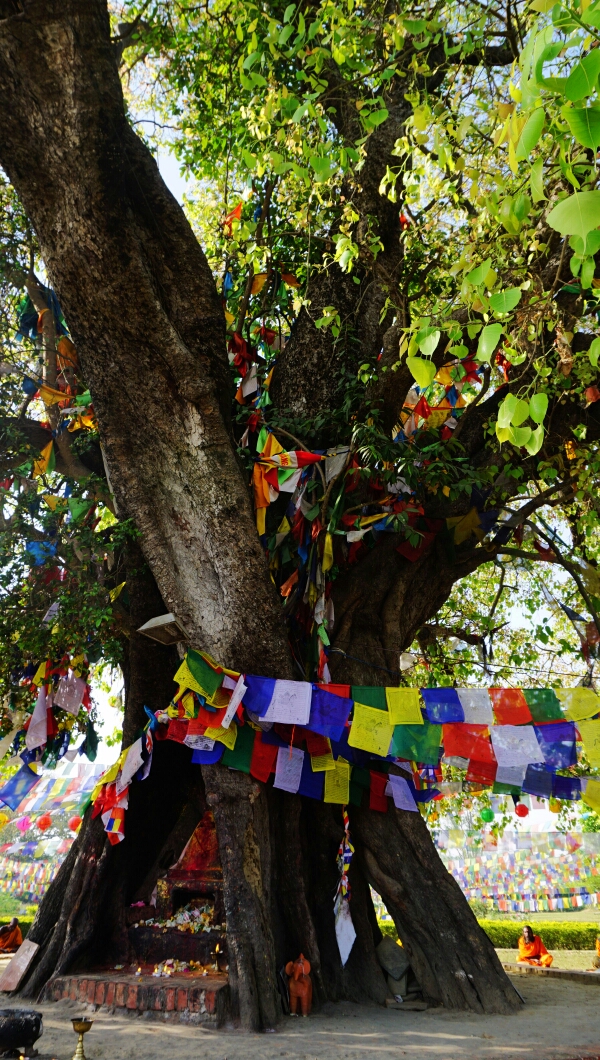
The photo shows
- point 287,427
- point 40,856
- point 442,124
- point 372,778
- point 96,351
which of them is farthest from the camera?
point 40,856

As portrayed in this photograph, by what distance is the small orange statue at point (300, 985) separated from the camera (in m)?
5.24

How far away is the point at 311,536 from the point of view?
6.20 meters

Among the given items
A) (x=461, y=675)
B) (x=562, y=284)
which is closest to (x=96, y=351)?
(x=562, y=284)

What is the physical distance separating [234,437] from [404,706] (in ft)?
8.96

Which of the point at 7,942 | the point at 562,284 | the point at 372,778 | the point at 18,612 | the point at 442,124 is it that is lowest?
the point at 7,942

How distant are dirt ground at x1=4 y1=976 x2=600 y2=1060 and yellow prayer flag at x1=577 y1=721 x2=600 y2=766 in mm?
1812

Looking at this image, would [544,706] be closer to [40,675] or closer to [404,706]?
[404,706]

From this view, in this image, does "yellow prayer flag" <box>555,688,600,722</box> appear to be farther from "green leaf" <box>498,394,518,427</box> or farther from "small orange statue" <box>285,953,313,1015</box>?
"green leaf" <box>498,394,518,427</box>

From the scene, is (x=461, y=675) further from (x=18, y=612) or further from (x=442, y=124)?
(x=442, y=124)

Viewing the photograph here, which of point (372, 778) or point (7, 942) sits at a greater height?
point (372, 778)

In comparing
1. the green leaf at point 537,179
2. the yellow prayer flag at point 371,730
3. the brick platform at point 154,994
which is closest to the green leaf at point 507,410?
the green leaf at point 537,179

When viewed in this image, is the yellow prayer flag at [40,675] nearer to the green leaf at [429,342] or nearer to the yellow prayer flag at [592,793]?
the yellow prayer flag at [592,793]

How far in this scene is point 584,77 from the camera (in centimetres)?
171

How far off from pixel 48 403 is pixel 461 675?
627 centimetres
